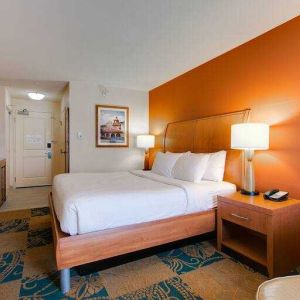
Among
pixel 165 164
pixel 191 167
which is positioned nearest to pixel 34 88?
pixel 165 164

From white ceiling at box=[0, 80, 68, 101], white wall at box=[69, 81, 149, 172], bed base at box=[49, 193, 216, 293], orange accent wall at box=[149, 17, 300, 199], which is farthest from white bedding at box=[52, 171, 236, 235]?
white ceiling at box=[0, 80, 68, 101]

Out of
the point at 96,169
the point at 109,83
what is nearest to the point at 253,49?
the point at 109,83

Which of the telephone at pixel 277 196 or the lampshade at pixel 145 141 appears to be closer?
the telephone at pixel 277 196

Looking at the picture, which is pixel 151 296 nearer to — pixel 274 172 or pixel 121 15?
pixel 274 172

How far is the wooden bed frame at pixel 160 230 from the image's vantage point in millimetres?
1724

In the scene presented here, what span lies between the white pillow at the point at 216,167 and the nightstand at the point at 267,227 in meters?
0.47

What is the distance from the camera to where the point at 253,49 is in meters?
2.63

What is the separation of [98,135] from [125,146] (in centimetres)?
64

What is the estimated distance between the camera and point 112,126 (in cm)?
461

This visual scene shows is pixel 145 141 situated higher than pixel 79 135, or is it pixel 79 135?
pixel 79 135

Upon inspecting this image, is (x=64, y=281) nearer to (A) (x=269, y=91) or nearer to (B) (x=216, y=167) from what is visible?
(B) (x=216, y=167)

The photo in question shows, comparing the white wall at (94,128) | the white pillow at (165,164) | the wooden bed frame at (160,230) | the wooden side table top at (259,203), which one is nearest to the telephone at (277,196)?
the wooden side table top at (259,203)

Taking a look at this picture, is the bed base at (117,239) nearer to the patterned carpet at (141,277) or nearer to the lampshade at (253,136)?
the patterned carpet at (141,277)

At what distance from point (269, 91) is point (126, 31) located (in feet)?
5.66
